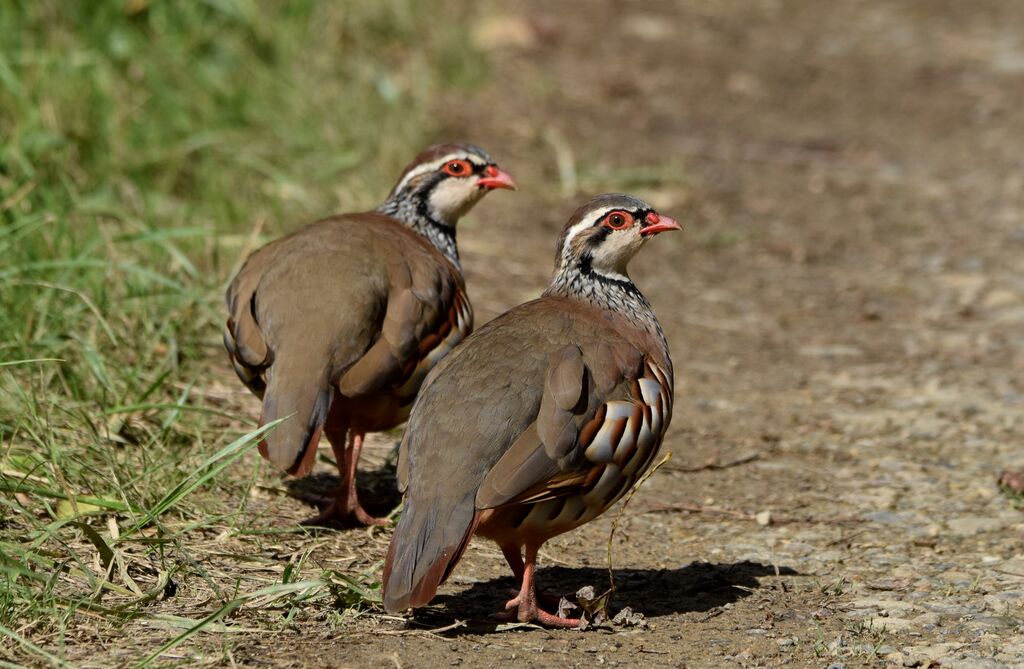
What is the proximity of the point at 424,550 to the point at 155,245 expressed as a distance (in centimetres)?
289

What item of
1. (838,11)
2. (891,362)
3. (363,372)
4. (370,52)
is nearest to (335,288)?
A: (363,372)

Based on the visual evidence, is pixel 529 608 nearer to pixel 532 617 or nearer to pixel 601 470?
pixel 532 617

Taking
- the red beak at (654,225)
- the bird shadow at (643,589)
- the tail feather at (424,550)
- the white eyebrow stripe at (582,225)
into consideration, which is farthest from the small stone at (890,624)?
the white eyebrow stripe at (582,225)

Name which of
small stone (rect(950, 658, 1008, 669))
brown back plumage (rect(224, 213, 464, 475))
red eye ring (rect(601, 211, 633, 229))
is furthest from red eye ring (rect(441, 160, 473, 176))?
small stone (rect(950, 658, 1008, 669))

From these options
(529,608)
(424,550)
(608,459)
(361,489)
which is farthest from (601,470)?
(361,489)

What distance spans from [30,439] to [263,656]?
1.34 m

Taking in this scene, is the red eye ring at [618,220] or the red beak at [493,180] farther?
the red beak at [493,180]

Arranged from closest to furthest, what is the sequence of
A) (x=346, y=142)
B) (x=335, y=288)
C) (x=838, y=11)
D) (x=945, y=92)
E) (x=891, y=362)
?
(x=335, y=288), (x=891, y=362), (x=346, y=142), (x=945, y=92), (x=838, y=11)

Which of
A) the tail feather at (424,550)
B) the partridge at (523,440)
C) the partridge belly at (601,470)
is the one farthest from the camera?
the partridge belly at (601,470)

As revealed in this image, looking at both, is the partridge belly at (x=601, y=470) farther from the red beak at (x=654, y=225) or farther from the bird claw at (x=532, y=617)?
the red beak at (x=654, y=225)

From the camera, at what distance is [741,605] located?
4.00m

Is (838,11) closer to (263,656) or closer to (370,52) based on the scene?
(370,52)

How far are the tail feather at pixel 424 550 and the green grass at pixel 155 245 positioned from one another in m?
0.28

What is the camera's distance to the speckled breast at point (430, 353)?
4.31 m
